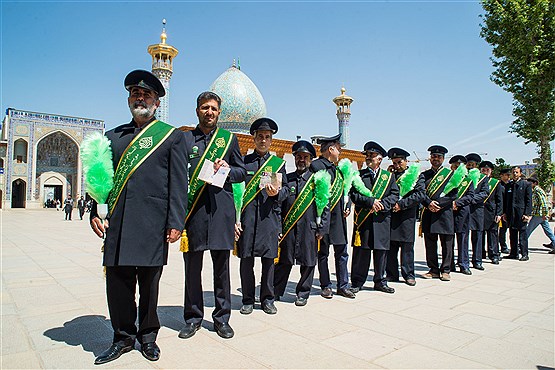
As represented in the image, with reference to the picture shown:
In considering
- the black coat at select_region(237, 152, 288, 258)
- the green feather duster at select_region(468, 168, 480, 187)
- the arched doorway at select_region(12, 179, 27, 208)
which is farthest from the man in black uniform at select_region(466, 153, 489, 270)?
the arched doorway at select_region(12, 179, 27, 208)

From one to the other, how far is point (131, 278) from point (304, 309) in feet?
6.78

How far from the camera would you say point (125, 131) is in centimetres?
323

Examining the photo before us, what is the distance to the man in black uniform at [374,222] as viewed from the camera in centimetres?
548

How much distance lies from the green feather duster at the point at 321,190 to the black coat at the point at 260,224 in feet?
1.70

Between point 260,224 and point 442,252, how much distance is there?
370 centimetres

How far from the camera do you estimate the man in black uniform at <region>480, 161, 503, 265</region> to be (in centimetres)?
844

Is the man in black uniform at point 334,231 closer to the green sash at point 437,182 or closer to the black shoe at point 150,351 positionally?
the green sash at point 437,182

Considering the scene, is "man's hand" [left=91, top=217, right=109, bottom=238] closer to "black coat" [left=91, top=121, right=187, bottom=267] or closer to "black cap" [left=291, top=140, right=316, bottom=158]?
"black coat" [left=91, top=121, right=187, bottom=267]

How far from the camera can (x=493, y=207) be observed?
8.59 m

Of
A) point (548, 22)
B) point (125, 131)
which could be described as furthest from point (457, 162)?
point (548, 22)

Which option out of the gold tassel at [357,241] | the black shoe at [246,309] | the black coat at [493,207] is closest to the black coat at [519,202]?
the black coat at [493,207]

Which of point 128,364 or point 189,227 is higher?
point 189,227

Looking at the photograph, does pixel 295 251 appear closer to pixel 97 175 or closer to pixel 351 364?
pixel 351 364

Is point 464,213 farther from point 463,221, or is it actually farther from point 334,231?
point 334,231
